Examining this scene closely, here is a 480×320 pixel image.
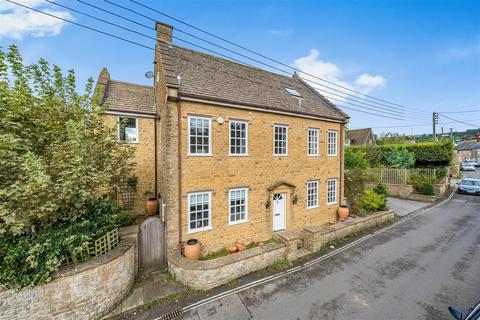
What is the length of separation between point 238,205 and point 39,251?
6971mm

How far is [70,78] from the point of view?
7.29 meters

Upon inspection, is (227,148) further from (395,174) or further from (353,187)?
(395,174)

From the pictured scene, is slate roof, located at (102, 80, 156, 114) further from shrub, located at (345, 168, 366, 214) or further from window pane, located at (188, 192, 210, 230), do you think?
shrub, located at (345, 168, 366, 214)

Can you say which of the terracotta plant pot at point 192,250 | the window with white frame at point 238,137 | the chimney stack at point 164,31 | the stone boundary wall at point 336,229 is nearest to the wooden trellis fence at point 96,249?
the terracotta plant pot at point 192,250

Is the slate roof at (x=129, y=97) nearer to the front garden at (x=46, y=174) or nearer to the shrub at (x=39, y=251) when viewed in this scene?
the front garden at (x=46, y=174)

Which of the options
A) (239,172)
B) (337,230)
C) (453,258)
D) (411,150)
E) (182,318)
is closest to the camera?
(182,318)

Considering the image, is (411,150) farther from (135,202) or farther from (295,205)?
(135,202)

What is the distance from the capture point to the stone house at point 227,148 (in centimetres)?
849

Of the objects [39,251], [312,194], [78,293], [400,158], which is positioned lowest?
[78,293]

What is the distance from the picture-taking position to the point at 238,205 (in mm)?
9836

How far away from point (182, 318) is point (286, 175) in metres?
7.89

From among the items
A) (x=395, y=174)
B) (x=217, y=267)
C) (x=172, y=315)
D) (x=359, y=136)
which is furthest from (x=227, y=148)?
(x=359, y=136)

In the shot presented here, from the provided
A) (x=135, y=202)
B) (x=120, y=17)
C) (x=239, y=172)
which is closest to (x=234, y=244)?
(x=239, y=172)

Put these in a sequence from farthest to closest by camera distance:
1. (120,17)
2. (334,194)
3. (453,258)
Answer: (334,194), (453,258), (120,17)
